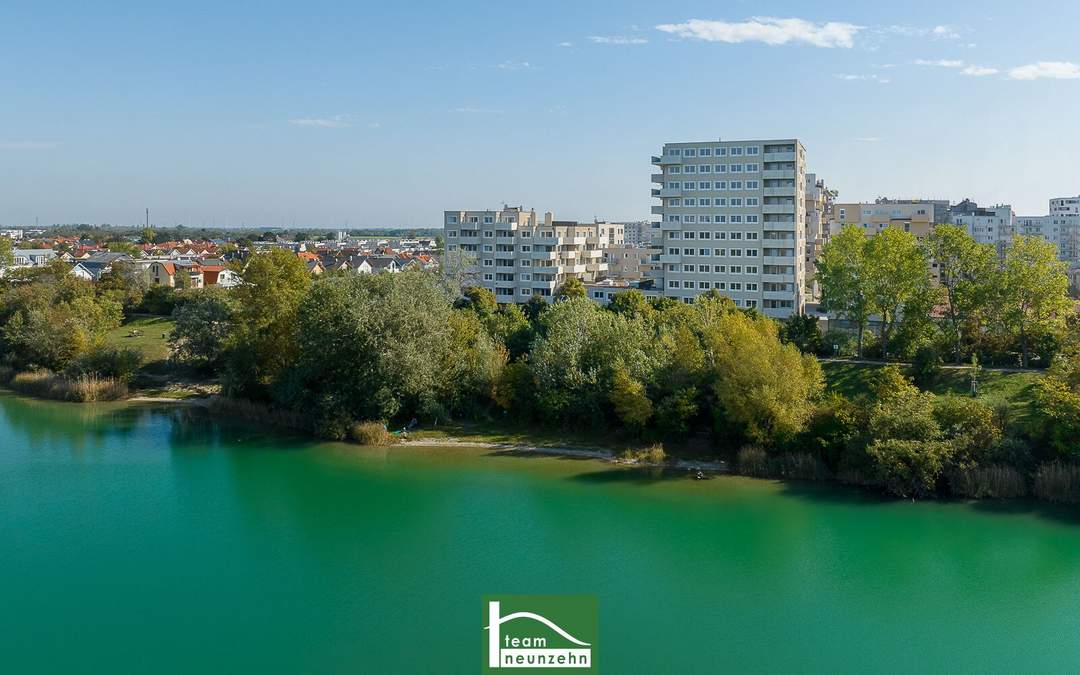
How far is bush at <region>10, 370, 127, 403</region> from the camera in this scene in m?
33.5

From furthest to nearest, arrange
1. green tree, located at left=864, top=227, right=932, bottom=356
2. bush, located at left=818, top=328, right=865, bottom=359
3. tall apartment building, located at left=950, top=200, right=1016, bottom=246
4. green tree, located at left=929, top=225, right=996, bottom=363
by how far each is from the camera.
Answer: tall apartment building, located at left=950, top=200, right=1016, bottom=246
bush, located at left=818, top=328, right=865, bottom=359
green tree, located at left=864, top=227, right=932, bottom=356
green tree, located at left=929, top=225, right=996, bottom=363

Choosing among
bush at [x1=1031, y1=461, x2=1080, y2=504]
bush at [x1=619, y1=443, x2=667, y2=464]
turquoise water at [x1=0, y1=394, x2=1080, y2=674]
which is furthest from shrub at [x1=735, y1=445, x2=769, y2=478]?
bush at [x1=1031, y1=461, x2=1080, y2=504]

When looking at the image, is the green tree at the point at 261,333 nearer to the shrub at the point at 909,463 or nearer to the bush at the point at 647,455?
the bush at the point at 647,455

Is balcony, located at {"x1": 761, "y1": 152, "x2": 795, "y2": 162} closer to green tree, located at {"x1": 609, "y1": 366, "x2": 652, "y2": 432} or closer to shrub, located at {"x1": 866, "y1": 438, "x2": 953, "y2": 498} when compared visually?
green tree, located at {"x1": 609, "y1": 366, "x2": 652, "y2": 432}

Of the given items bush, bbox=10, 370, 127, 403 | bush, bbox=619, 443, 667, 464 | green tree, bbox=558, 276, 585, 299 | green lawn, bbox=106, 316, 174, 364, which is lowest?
bush, bbox=619, 443, 667, 464

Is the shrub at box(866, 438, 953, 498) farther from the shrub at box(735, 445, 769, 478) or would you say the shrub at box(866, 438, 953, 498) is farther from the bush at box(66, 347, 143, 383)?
the bush at box(66, 347, 143, 383)

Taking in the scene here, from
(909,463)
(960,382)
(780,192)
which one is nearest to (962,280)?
(960,382)

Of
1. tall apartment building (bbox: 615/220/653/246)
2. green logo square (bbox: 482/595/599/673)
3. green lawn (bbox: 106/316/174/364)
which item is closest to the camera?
green logo square (bbox: 482/595/599/673)

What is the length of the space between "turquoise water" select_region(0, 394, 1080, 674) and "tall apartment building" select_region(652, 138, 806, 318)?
2058 cm

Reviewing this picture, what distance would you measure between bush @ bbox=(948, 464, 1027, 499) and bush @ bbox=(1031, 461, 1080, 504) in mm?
384

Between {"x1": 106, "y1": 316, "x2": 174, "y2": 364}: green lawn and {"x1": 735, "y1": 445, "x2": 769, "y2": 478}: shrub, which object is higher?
{"x1": 106, "y1": 316, "x2": 174, "y2": 364}: green lawn

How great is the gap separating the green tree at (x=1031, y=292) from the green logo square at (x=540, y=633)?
743 inches

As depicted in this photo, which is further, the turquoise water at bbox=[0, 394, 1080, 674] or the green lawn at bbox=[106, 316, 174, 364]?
the green lawn at bbox=[106, 316, 174, 364]

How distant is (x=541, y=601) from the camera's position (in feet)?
53.4
